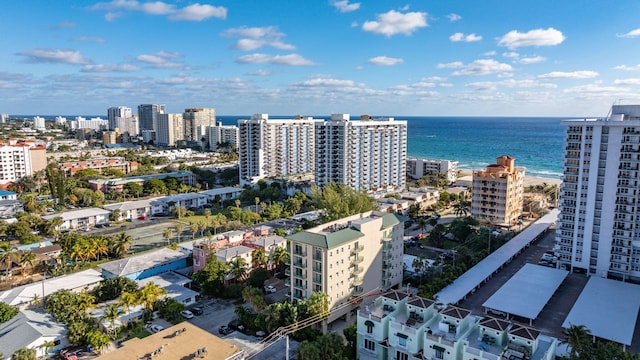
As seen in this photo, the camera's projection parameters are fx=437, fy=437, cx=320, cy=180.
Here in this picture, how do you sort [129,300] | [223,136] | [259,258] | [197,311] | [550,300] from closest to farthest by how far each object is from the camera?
[129,300] < [197,311] < [550,300] < [259,258] < [223,136]

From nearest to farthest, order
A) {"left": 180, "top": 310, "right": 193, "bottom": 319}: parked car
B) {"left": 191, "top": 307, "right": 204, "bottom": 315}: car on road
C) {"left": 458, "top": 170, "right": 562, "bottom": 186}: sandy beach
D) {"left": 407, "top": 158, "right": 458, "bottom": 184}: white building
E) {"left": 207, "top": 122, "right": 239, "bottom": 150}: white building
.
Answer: {"left": 180, "top": 310, "right": 193, "bottom": 319}: parked car
{"left": 191, "top": 307, "right": 204, "bottom": 315}: car on road
{"left": 458, "top": 170, "right": 562, "bottom": 186}: sandy beach
{"left": 407, "top": 158, "right": 458, "bottom": 184}: white building
{"left": 207, "top": 122, "right": 239, "bottom": 150}: white building

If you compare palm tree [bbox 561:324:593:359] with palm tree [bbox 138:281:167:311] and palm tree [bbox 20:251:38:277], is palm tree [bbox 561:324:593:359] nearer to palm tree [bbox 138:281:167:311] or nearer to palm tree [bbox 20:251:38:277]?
palm tree [bbox 138:281:167:311]

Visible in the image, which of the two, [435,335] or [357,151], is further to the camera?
[357,151]

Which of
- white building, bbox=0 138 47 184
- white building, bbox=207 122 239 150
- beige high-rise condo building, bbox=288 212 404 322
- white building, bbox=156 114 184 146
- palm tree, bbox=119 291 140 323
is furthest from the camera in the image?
white building, bbox=156 114 184 146

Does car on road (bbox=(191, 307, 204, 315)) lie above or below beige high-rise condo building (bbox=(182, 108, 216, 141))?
below

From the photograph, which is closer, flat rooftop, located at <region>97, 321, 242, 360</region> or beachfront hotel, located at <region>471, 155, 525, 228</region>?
flat rooftop, located at <region>97, 321, 242, 360</region>

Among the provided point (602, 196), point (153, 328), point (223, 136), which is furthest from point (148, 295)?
point (223, 136)

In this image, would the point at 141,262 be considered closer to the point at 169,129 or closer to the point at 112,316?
the point at 112,316

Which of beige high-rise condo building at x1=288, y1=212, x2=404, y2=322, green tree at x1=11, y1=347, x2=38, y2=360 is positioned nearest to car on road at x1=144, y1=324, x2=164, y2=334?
green tree at x1=11, y1=347, x2=38, y2=360
